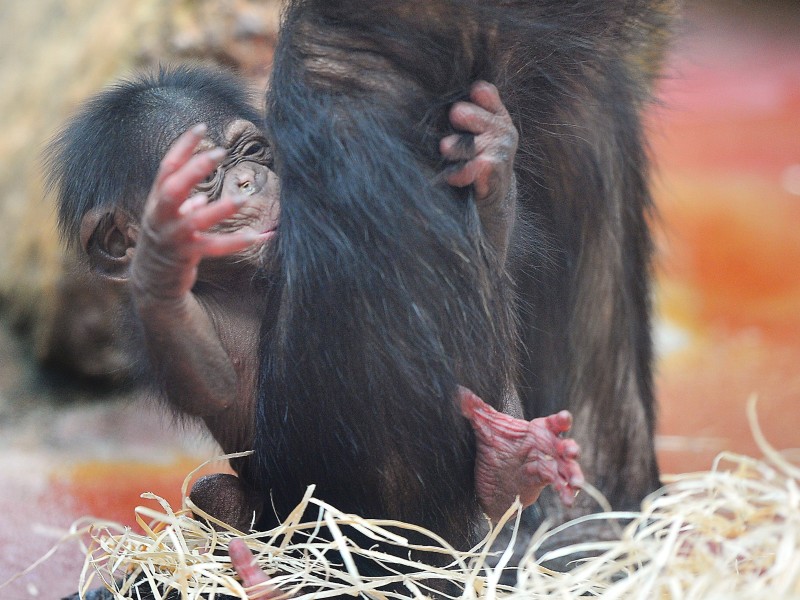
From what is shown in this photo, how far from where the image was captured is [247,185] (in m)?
2.45

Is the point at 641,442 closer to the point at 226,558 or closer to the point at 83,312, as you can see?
the point at 226,558

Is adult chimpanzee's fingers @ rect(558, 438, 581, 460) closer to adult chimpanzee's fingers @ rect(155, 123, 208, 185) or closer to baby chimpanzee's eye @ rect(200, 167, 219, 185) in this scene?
adult chimpanzee's fingers @ rect(155, 123, 208, 185)

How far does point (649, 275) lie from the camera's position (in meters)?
3.12

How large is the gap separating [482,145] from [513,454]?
659 millimetres

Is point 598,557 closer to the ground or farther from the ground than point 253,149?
closer to the ground

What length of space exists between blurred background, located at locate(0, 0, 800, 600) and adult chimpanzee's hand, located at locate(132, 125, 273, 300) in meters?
1.01

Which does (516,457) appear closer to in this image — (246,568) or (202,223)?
(246,568)

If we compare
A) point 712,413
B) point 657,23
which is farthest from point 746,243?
point 657,23

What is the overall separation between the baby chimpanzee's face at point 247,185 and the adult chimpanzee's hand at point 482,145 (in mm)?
509

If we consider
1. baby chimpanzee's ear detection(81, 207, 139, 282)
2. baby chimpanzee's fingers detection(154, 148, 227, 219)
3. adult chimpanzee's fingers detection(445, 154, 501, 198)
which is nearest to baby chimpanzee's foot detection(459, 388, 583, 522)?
adult chimpanzee's fingers detection(445, 154, 501, 198)

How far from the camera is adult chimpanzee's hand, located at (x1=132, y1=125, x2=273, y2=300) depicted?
1.81 metres

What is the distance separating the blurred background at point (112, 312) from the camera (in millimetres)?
3520

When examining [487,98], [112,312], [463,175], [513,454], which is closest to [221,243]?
[463,175]

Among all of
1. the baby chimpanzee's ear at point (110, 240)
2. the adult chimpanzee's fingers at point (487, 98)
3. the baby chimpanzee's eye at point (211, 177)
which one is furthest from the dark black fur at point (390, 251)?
the baby chimpanzee's ear at point (110, 240)
